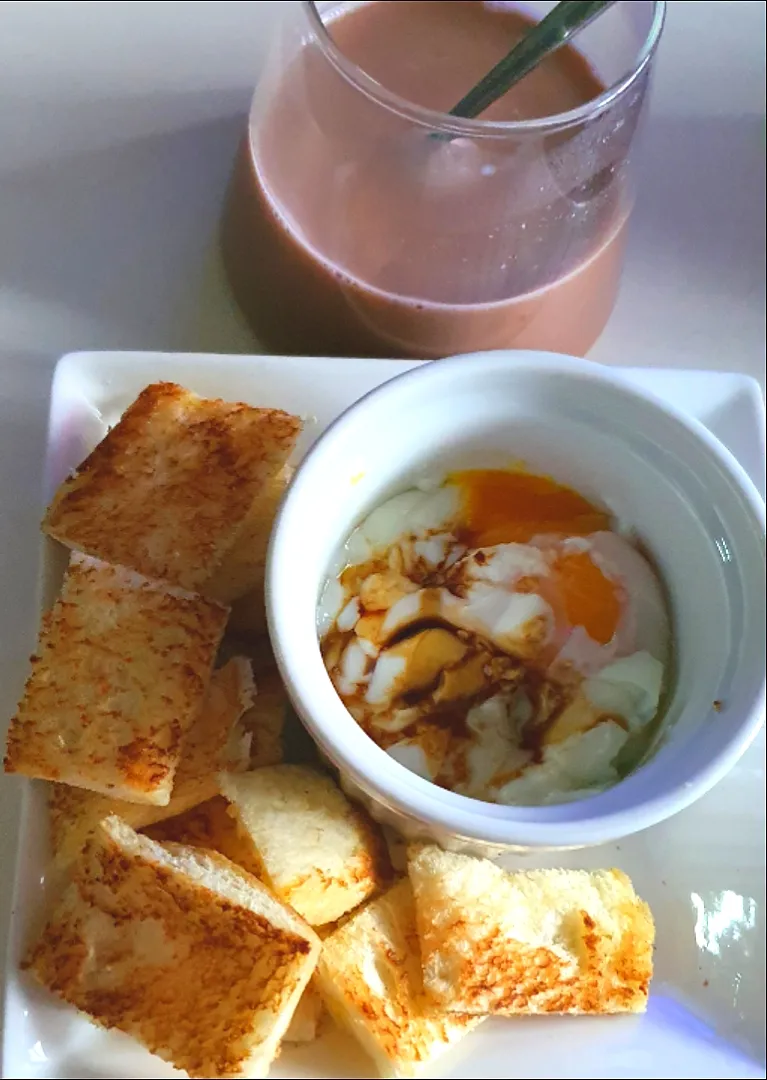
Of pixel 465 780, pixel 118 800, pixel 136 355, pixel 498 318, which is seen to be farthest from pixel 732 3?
pixel 118 800

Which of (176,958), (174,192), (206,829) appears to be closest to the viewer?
(176,958)

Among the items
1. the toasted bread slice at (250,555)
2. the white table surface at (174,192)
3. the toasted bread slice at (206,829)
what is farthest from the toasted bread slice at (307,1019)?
the white table surface at (174,192)

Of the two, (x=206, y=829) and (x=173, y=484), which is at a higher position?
(x=173, y=484)

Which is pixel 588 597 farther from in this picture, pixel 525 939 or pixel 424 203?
pixel 424 203

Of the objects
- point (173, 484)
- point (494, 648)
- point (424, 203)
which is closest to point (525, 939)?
point (494, 648)

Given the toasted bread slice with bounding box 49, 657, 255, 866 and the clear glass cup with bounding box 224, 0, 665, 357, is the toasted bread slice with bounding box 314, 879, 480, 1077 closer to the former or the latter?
the toasted bread slice with bounding box 49, 657, 255, 866
